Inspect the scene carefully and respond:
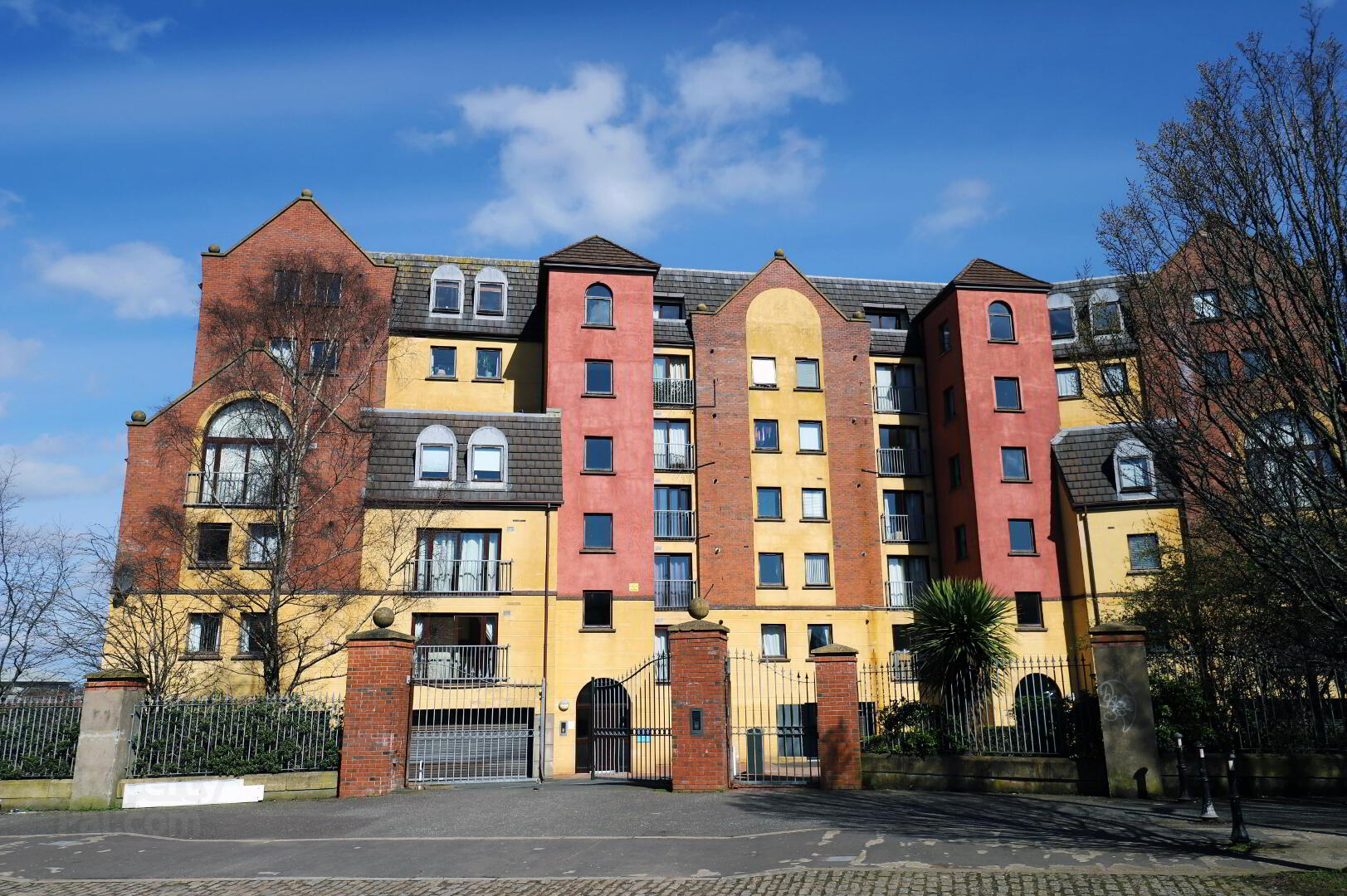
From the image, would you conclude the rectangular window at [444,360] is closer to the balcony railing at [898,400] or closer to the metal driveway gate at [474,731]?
the metal driveway gate at [474,731]

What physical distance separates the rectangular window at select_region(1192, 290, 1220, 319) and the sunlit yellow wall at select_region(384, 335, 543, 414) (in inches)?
961

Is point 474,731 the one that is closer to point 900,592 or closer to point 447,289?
point 900,592

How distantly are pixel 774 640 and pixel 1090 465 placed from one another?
11.5 metres

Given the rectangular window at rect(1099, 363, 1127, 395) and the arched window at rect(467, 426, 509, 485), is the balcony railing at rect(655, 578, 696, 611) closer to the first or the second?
the arched window at rect(467, 426, 509, 485)

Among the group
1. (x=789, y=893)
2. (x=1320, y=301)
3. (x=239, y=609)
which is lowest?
(x=789, y=893)

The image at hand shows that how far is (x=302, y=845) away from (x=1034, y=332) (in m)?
28.7

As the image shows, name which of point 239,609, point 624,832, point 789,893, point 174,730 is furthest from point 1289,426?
point 239,609

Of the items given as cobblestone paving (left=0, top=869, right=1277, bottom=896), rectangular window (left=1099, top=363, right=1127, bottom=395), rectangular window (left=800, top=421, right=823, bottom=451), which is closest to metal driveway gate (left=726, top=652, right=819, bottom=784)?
rectangular window (left=800, top=421, right=823, bottom=451)

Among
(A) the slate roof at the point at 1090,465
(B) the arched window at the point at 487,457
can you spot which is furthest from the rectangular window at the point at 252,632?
(A) the slate roof at the point at 1090,465

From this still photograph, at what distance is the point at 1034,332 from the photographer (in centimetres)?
3359

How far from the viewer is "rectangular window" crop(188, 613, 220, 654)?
1005 inches

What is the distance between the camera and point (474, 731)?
2380cm

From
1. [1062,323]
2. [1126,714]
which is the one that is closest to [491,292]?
[1062,323]

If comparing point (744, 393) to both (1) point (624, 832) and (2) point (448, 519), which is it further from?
(1) point (624, 832)
